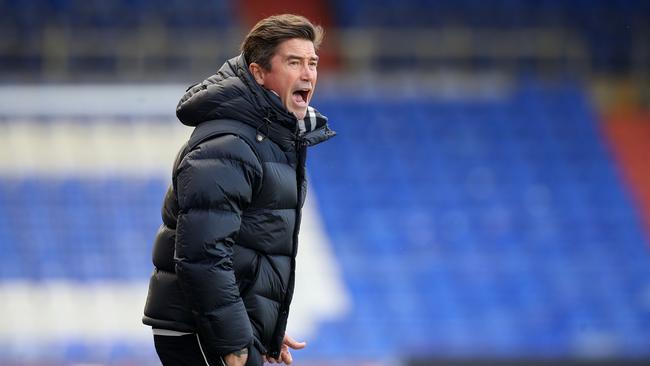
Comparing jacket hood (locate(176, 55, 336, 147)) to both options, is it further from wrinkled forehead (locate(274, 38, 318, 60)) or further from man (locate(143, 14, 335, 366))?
wrinkled forehead (locate(274, 38, 318, 60))

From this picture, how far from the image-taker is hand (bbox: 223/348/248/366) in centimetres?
374

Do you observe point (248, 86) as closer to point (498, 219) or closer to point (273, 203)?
point (273, 203)

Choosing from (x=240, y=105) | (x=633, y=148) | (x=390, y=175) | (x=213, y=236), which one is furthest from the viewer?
(x=633, y=148)

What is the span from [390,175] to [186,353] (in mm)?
8820

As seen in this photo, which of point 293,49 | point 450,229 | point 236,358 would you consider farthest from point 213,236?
point 450,229

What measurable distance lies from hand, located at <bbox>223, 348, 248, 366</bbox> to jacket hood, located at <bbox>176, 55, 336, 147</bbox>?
65 centimetres

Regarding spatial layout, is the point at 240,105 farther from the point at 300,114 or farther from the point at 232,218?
the point at 232,218

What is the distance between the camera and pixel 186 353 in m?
3.91

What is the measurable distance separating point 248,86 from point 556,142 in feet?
31.6

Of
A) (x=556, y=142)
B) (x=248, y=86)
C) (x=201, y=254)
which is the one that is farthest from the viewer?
(x=556, y=142)

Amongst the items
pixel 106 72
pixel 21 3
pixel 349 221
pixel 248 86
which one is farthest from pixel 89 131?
pixel 248 86

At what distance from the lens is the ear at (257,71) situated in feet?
12.9

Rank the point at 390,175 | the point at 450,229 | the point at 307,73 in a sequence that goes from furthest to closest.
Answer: the point at 390,175 < the point at 450,229 < the point at 307,73

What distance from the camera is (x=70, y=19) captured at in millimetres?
12695
